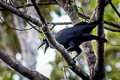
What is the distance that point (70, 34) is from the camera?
3004mm

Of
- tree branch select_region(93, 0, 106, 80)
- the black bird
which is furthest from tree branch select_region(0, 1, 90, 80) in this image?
the black bird

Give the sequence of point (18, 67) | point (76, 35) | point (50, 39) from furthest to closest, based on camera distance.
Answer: point (76, 35), point (18, 67), point (50, 39)

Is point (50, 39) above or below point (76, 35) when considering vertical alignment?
below

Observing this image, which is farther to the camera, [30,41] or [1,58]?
[30,41]

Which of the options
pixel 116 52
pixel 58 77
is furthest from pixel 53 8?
pixel 116 52

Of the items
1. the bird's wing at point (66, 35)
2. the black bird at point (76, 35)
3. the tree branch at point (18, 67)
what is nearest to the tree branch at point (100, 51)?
the black bird at point (76, 35)

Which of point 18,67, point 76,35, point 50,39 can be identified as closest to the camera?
point 50,39

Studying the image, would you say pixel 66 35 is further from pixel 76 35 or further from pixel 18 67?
pixel 18 67

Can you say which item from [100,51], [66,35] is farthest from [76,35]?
[100,51]

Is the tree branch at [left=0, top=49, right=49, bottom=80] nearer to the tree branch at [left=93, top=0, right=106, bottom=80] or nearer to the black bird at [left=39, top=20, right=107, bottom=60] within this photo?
the black bird at [left=39, top=20, right=107, bottom=60]

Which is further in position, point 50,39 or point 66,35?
point 66,35

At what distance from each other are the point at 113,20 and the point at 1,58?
164cm

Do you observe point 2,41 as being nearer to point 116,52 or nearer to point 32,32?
point 32,32

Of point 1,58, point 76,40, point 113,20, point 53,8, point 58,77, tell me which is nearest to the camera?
point 1,58
